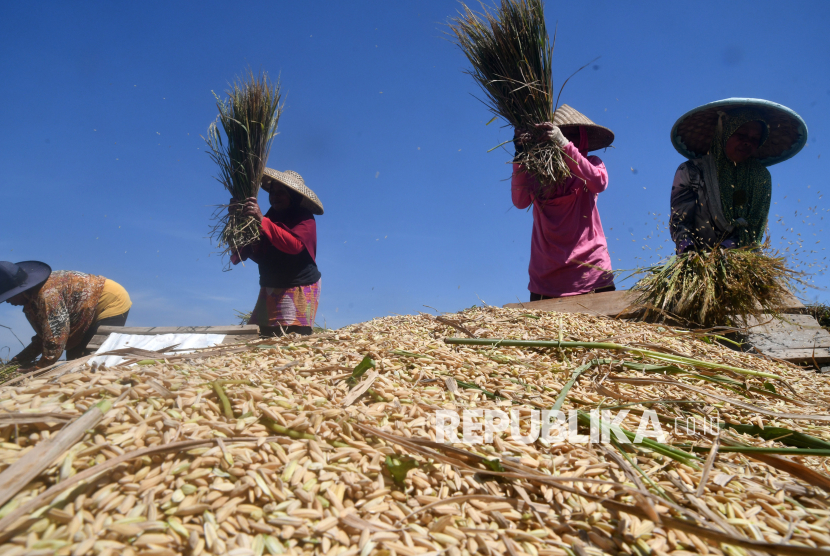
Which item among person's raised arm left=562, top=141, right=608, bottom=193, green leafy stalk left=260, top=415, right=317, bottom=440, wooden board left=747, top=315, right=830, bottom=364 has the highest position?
person's raised arm left=562, top=141, right=608, bottom=193

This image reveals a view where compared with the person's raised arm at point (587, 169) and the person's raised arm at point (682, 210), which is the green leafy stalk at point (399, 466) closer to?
the person's raised arm at point (587, 169)

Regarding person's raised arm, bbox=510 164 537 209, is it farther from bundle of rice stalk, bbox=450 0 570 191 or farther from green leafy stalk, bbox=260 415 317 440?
green leafy stalk, bbox=260 415 317 440

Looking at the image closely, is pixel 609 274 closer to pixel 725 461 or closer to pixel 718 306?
pixel 718 306

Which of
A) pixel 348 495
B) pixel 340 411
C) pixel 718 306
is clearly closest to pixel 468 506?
pixel 348 495

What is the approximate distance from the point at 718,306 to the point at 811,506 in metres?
2.21

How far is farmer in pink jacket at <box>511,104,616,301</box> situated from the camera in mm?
3271

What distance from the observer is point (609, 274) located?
3.38 m

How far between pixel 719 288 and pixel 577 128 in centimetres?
151

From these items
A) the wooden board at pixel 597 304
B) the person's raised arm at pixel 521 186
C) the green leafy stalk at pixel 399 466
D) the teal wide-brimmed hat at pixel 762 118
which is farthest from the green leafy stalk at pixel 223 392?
the teal wide-brimmed hat at pixel 762 118

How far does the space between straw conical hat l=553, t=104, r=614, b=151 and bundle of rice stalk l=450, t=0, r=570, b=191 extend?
179mm

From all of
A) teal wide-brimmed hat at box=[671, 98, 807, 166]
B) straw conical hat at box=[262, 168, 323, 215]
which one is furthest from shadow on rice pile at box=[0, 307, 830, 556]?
straw conical hat at box=[262, 168, 323, 215]

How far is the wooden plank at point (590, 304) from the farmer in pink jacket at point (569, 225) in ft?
0.51

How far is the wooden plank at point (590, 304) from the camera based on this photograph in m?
3.01

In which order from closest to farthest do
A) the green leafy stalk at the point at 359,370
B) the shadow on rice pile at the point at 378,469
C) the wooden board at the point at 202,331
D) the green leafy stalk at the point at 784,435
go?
1. the shadow on rice pile at the point at 378,469
2. the green leafy stalk at the point at 784,435
3. the green leafy stalk at the point at 359,370
4. the wooden board at the point at 202,331
